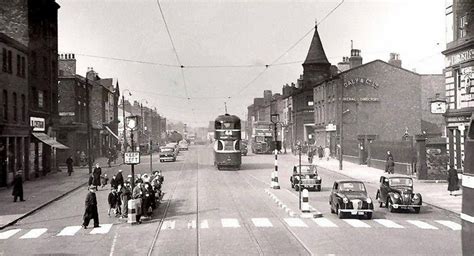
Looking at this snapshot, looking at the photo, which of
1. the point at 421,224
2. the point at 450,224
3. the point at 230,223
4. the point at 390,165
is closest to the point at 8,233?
the point at 230,223

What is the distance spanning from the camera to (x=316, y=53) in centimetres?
8706

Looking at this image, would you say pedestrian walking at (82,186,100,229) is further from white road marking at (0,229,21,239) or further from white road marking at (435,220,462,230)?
white road marking at (435,220,462,230)

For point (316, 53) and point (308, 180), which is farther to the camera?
point (316, 53)

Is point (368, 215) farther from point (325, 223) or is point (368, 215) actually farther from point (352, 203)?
point (325, 223)

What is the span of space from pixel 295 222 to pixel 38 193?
60.6 feet

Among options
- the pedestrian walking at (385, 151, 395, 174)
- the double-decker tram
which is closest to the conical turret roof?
the double-decker tram

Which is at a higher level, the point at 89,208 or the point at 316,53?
the point at 316,53

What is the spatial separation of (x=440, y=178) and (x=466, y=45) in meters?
9.52

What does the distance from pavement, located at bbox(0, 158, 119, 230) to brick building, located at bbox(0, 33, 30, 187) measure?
1653mm

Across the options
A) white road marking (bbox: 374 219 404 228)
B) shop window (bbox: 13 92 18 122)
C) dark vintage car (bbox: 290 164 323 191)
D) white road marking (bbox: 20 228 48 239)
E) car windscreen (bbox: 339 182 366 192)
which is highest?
shop window (bbox: 13 92 18 122)

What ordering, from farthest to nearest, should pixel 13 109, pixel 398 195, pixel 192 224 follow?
pixel 13 109
pixel 398 195
pixel 192 224

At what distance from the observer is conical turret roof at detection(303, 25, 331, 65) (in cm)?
8625

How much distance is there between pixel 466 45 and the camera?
1200 inches

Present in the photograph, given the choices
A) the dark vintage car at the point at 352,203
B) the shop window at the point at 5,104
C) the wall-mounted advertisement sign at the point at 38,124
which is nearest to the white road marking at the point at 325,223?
the dark vintage car at the point at 352,203
